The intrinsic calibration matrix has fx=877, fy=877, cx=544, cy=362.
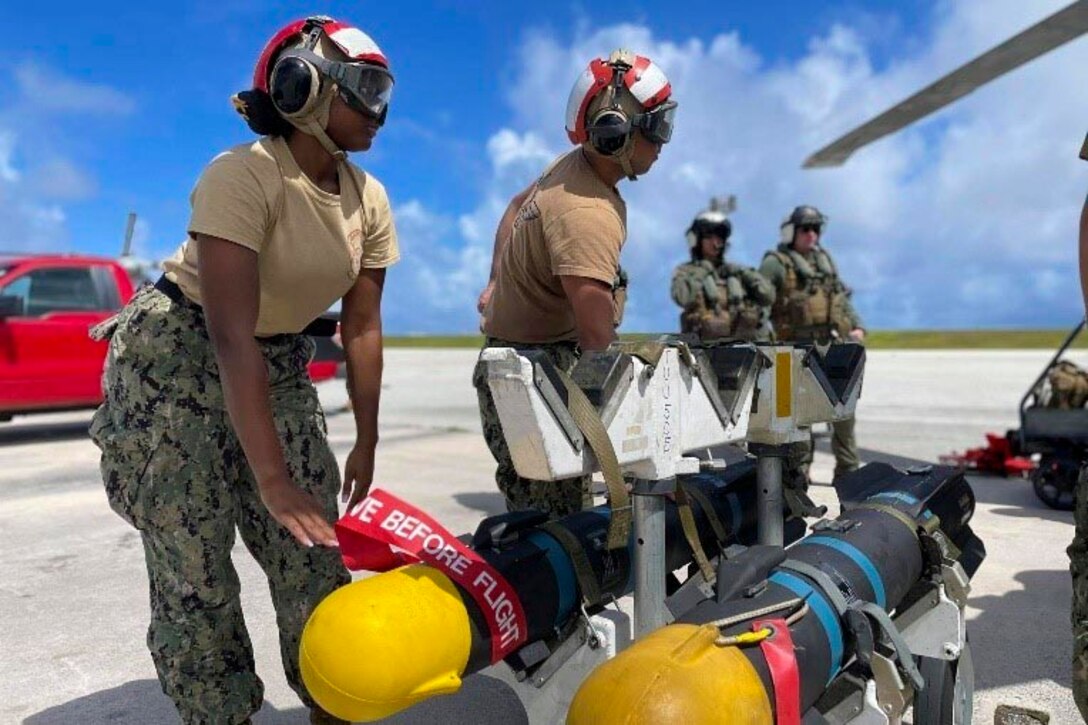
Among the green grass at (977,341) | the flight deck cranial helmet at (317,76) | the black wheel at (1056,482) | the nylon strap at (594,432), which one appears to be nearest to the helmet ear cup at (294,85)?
the flight deck cranial helmet at (317,76)

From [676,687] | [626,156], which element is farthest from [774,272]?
[676,687]

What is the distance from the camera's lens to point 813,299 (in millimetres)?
6969

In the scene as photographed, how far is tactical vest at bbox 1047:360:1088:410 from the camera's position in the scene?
5977 millimetres

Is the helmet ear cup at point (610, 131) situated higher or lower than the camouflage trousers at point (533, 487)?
higher

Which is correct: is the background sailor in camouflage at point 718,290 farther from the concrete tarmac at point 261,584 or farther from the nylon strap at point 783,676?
the nylon strap at point 783,676

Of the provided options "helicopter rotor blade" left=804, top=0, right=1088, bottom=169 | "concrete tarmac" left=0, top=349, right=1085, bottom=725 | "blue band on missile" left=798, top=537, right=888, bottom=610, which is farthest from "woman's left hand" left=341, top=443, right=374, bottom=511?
"helicopter rotor blade" left=804, top=0, right=1088, bottom=169

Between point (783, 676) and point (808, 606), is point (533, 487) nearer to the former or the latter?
point (808, 606)

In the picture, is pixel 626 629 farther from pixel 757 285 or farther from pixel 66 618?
pixel 757 285

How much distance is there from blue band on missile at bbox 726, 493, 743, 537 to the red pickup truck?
798 centimetres

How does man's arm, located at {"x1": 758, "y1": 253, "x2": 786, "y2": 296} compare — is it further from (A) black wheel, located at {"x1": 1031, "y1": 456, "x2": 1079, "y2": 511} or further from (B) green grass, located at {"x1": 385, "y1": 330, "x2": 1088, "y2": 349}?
(B) green grass, located at {"x1": 385, "y1": 330, "x2": 1088, "y2": 349}

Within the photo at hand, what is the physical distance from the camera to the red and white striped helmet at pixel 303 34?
215cm

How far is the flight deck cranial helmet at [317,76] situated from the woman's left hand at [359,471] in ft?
2.68

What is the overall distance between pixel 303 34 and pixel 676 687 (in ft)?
5.70

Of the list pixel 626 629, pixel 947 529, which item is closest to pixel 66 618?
pixel 626 629
